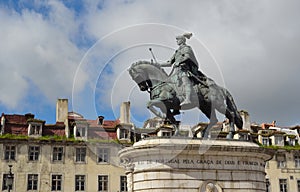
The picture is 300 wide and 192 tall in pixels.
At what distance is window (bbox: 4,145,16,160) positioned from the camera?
44.4 meters

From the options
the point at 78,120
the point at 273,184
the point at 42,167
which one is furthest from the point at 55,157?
the point at 273,184

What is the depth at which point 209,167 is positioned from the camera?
17203 millimetres

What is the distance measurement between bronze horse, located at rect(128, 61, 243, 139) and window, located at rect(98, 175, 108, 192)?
95.1ft

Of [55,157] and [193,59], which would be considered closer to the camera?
[193,59]

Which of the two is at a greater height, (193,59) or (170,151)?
(193,59)

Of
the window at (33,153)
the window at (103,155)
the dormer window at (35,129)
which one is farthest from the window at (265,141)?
the window at (33,153)

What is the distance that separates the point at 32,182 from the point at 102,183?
267 inches

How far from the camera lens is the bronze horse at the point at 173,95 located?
18.5m

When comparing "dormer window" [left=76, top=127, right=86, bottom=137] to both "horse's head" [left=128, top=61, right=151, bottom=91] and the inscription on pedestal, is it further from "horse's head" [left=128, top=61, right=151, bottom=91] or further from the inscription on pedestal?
the inscription on pedestal

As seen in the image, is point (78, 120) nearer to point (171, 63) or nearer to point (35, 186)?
point (35, 186)

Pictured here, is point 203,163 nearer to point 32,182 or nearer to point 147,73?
point 147,73

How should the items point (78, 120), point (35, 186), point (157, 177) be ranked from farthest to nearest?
1. point (78, 120)
2. point (35, 186)
3. point (157, 177)

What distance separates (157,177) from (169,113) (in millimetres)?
3243

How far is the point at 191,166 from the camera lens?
16984 mm
